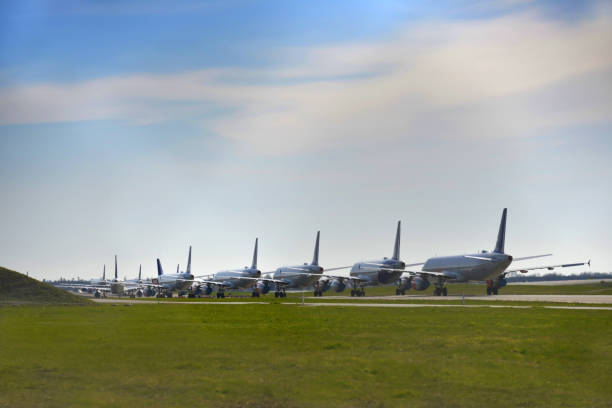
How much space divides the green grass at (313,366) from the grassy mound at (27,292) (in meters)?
46.9

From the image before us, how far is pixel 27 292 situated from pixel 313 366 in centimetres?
7307

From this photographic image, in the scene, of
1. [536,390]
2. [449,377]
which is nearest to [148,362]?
[449,377]

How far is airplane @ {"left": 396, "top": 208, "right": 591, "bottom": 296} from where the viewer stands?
11250cm

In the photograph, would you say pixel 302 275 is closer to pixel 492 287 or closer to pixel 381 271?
pixel 381 271

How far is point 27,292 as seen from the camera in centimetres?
8894

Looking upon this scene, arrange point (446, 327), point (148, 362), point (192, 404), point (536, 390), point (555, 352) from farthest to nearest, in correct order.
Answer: point (446, 327) → point (555, 352) → point (148, 362) → point (536, 390) → point (192, 404)

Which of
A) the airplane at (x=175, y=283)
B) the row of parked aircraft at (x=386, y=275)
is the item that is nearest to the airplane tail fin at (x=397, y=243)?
the row of parked aircraft at (x=386, y=275)

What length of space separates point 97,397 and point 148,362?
7.09 metres

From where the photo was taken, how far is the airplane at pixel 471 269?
4429 inches

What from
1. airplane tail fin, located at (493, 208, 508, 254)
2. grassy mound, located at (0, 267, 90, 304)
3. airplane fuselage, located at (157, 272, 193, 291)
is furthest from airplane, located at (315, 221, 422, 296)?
grassy mound, located at (0, 267, 90, 304)

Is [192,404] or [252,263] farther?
[252,263]

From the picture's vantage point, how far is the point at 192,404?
18422 mm

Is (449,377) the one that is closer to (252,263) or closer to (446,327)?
(446,327)

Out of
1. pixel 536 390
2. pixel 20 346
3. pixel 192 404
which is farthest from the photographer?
pixel 20 346
